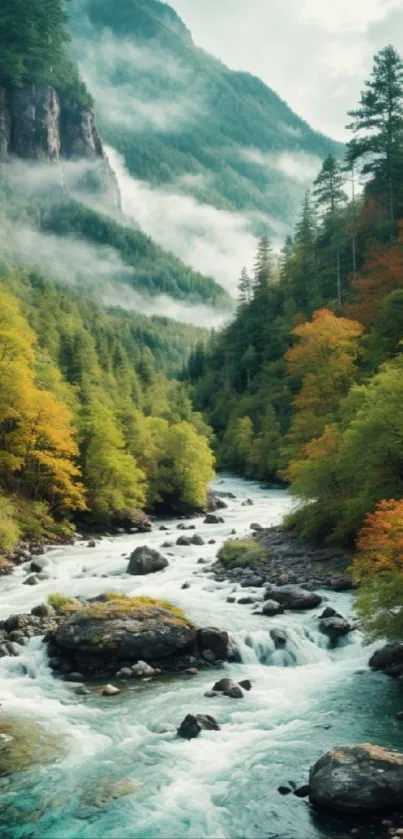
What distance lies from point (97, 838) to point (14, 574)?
79.8 feet

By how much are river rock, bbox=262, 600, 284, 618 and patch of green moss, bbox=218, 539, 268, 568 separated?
28.6 ft

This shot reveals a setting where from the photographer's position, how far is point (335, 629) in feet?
80.4

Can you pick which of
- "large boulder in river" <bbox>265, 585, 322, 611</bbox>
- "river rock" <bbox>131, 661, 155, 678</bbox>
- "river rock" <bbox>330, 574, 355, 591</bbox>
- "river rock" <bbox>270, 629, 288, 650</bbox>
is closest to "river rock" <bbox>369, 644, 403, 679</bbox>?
"river rock" <bbox>270, 629, 288, 650</bbox>

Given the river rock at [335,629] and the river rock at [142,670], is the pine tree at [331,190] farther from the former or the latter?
the river rock at [142,670]

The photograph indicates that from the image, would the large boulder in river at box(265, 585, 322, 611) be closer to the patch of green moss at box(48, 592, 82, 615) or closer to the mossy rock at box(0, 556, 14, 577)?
the patch of green moss at box(48, 592, 82, 615)

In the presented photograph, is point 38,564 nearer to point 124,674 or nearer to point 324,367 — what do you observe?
point 124,674

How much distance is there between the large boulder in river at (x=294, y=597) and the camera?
1091 inches

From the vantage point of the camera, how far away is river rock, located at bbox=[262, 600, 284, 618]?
2677 centimetres

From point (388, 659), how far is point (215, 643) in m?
6.08

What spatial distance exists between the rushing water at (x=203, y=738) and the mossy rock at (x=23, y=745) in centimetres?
26

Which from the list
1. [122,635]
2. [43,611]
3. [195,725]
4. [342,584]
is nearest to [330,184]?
[342,584]

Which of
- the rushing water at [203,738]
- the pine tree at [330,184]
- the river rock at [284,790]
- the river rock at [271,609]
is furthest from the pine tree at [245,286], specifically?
the river rock at [284,790]

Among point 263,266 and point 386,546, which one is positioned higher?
point 263,266

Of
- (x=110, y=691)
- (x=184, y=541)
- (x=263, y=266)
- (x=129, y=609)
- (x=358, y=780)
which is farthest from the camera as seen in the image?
(x=263, y=266)
